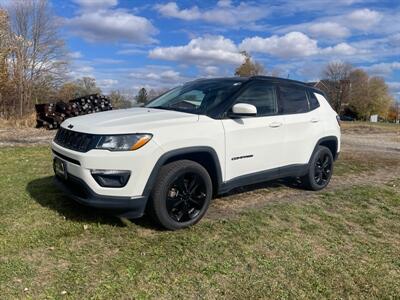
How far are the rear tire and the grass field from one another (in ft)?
2.24

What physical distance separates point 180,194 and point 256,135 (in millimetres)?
1303

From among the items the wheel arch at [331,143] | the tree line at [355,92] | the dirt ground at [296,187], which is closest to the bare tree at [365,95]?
the tree line at [355,92]

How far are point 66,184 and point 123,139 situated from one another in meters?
1.03

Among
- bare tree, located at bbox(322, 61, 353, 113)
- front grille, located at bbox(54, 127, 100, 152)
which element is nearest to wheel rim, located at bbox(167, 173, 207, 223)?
front grille, located at bbox(54, 127, 100, 152)

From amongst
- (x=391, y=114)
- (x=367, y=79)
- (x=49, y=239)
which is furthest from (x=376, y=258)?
(x=391, y=114)

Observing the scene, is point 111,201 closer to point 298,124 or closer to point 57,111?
point 298,124

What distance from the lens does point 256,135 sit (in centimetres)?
463

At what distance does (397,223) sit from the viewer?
15.4 ft

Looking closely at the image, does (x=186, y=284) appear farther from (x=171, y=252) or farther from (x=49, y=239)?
(x=49, y=239)

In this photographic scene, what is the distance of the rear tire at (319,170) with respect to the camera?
228 inches

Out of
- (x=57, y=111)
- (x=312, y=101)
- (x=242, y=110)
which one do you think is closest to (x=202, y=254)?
(x=242, y=110)

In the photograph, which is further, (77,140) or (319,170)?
(319,170)

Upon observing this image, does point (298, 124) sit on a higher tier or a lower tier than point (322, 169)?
higher

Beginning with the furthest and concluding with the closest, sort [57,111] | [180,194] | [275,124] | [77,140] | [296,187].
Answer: [57,111]
[296,187]
[275,124]
[180,194]
[77,140]
